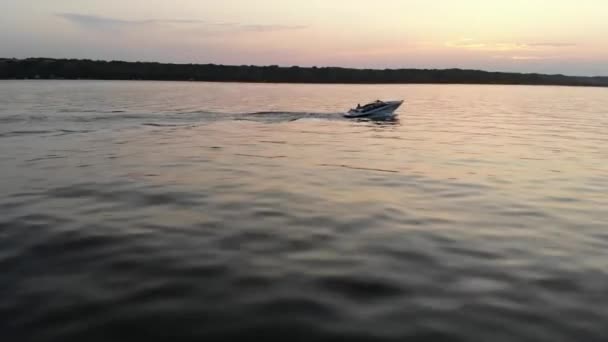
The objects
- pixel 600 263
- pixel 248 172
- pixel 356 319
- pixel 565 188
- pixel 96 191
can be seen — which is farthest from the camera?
pixel 248 172

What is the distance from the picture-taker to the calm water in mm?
6516

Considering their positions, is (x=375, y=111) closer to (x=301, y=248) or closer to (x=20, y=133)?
(x=20, y=133)

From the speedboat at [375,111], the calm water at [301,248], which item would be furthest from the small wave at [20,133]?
the speedboat at [375,111]

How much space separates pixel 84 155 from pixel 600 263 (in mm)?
19576

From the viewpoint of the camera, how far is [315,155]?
878 inches

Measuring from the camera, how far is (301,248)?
375 inches

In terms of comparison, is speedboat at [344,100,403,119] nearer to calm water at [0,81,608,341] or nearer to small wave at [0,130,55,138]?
calm water at [0,81,608,341]

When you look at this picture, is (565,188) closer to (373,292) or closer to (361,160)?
(361,160)

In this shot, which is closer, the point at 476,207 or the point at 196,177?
the point at 476,207

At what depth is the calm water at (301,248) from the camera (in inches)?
257

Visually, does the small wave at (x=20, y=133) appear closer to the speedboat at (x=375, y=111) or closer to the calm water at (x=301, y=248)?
the calm water at (x=301, y=248)

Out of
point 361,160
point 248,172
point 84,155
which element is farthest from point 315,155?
point 84,155

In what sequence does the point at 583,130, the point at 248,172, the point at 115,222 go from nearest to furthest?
the point at 115,222
the point at 248,172
the point at 583,130

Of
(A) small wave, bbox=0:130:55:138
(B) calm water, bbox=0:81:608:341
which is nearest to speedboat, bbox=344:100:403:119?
(B) calm water, bbox=0:81:608:341
